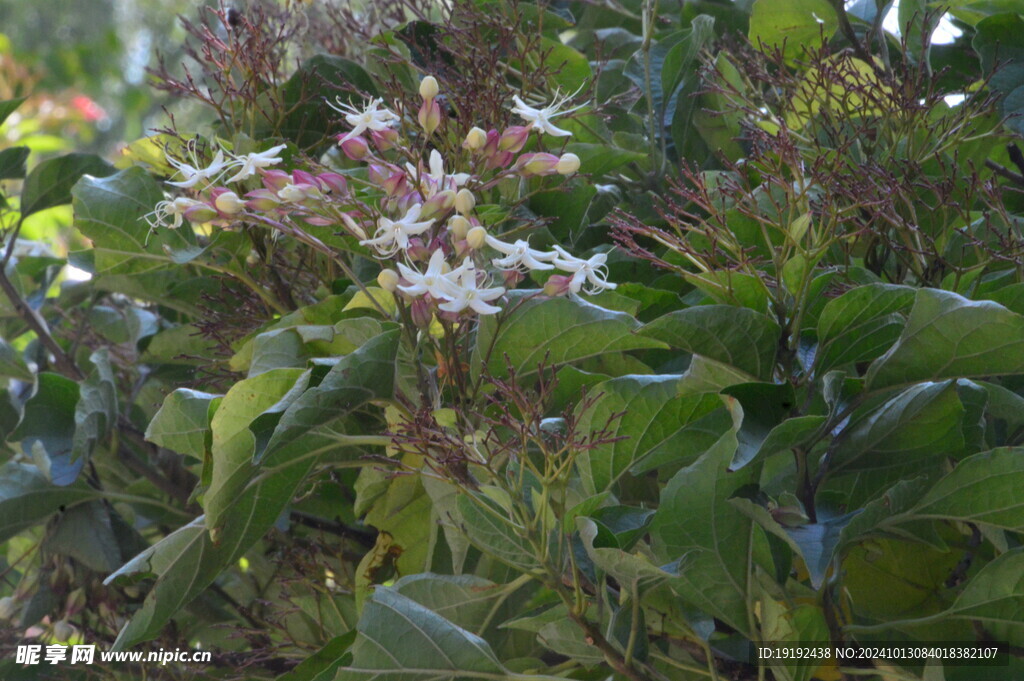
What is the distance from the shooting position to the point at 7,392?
3.04 feet

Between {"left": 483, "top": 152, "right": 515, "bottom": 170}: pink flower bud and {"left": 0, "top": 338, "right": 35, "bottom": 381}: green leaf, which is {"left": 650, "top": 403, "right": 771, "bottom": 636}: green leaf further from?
{"left": 0, "top": 338, "right": 35, "bottom": 381}: green leaf

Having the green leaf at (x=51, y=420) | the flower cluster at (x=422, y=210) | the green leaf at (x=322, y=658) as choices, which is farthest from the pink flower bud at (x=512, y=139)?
the green leaf at (x=51, y=420)

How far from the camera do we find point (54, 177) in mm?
1005

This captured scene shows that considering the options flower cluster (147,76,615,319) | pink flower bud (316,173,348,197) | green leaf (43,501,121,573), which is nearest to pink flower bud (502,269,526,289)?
flower cluster (147,76,615,319)

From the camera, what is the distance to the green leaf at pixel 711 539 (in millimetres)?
519

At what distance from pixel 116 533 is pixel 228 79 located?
1.36ft

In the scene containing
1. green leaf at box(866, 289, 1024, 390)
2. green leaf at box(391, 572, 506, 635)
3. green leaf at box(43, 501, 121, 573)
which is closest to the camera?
green leaf at box(866, 289, 1024, 390)

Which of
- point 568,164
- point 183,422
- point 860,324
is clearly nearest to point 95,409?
point 183,422

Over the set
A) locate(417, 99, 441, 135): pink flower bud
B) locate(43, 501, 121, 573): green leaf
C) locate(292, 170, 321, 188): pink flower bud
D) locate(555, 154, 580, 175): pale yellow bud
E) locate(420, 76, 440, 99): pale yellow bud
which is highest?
locate(420, 76, 440, 99): pale yellow bud

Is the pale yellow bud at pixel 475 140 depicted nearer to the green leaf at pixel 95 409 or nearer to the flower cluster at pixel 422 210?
the flower cluster at pixel 422 210

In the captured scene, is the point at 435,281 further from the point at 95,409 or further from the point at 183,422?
the point at 95,409

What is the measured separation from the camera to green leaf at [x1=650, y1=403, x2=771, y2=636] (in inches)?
20.4

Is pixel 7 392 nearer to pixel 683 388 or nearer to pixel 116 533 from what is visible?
pixel 116 533

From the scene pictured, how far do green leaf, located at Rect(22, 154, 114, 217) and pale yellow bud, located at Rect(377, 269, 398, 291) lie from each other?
57cm
